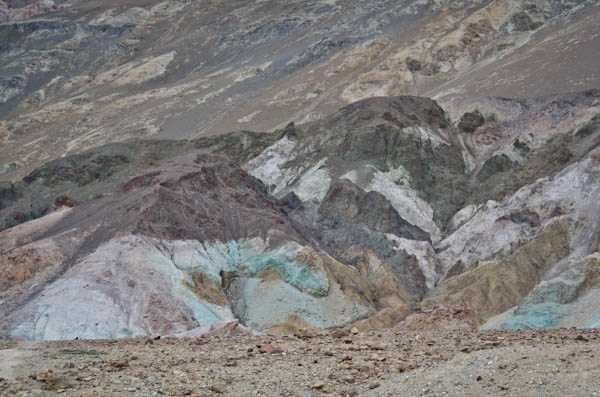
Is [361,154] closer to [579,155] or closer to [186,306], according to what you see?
[579,155]

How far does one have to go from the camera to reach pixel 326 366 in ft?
31.4

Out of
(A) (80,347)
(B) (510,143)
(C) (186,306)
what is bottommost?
(B) (510,143)

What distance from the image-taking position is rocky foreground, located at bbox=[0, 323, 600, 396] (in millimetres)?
7656

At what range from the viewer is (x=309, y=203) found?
55.0m

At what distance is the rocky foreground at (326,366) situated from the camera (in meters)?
7.66

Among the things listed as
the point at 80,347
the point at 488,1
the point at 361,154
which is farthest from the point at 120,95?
the point at 80,347

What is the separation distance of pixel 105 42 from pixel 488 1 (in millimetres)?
94433

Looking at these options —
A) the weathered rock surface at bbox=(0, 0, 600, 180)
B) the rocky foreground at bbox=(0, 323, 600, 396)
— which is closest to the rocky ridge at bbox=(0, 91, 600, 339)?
the rocky foreground at bbox=(0, 323, 600, 396)

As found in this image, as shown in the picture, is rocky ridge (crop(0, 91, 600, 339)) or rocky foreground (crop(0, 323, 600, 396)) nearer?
rocky foreground (crop(0, 323, 600, 396))

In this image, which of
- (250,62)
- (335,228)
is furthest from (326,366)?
(250,62)

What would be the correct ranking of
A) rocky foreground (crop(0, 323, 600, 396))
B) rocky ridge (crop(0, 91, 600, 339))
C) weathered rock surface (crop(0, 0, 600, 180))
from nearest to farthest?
rocky foreground (crop(0, 323, 600, 396)) < rocky ridge (crop(0, 91, 600, 339)) < weathered rock surface (crop(0, 0, 600, 180))

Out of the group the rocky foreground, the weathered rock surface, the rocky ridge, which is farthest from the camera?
the weathered rock surface

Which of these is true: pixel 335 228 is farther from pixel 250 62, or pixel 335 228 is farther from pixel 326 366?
pixel 250 62

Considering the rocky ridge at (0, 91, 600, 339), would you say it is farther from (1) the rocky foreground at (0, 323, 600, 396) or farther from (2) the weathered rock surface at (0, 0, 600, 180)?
(2) the weathered rock surface at (0, 0, 600, 180)
